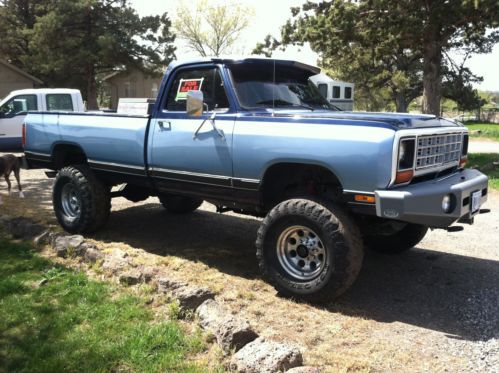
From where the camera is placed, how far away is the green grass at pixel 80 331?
10.9 ft

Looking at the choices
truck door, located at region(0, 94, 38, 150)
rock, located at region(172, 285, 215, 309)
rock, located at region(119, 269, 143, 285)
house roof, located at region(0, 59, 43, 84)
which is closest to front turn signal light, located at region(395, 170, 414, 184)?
rock, located at region(172, 285, 215, 309)

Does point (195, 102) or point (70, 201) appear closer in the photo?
point (195, 102)

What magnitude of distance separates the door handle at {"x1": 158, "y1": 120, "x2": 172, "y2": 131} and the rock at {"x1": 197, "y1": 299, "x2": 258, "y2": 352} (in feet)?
7.29

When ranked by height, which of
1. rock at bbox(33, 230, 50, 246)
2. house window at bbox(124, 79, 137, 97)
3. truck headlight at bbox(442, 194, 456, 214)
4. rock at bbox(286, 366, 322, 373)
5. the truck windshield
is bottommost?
rock at bbox(33, 230, 50, 246)

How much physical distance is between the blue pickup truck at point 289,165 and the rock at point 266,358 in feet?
3.58

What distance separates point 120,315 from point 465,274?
11.3 feet

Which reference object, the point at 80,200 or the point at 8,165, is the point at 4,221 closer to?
the point at 80,200

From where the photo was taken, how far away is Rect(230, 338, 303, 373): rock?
9.98 feet

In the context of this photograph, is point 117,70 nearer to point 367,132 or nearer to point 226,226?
point 226,226

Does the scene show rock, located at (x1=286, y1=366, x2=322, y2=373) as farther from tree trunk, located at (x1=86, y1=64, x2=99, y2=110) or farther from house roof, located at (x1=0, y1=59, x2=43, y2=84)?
house roof, located at (x1=0, y1=59, x2=43, y2=84)

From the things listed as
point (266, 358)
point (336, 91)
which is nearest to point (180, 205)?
point (266, 358)

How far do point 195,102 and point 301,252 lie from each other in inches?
66.4

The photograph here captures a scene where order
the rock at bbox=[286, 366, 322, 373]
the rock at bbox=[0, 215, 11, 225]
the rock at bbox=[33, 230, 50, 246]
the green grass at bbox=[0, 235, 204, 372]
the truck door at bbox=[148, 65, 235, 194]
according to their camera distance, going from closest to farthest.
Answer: the rock at bbox=[286, 366, 322, 373]
the green grass at bbox=[0, 235, 204, 372]
the truck door at bbox=[148, 65, 235, 194]
the rock at bbox=[33, 230, 50, 246]
the rock at bbox=[0, 215, 11, 225]

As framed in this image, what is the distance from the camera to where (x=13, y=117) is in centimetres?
1455
